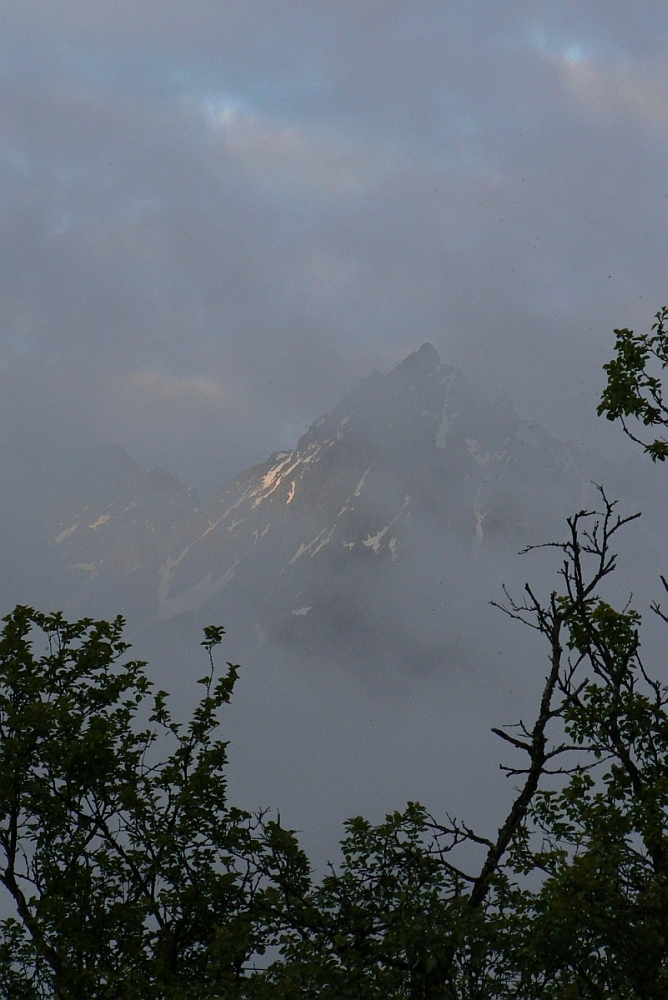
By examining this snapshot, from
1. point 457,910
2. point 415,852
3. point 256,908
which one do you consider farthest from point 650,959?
point 256,908

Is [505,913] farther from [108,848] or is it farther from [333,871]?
[108,848]

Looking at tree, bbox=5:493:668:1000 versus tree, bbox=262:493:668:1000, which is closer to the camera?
tree, bbox=262:493:668:1000

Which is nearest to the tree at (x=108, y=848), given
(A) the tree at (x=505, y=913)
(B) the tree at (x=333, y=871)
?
(B) the tree at (x=333, y=871)

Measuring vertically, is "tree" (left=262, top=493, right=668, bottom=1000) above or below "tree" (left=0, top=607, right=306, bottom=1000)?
below

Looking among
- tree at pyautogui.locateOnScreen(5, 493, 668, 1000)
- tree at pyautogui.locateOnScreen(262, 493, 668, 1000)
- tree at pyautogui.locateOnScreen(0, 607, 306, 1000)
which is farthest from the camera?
tree at pyautogui.locateOnScreen(0, 607, 306, 1000)

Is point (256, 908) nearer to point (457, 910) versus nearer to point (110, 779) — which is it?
point (457, 910)

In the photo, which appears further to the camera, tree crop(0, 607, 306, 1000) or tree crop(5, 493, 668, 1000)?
tree crop(0, 607, 306, 1000)

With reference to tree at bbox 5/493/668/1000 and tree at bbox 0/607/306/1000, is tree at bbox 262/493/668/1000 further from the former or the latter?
tree at bbox 0/607/306/1000

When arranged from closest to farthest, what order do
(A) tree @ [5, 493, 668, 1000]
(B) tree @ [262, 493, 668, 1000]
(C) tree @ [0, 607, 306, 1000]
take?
(B) tree @ [262, 493, 668, 1000] → (A) tree @ [5, 493, 668, 1000] → (C) tree @ [0, 607, 306, 1000]

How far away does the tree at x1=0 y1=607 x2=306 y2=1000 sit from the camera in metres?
15.3

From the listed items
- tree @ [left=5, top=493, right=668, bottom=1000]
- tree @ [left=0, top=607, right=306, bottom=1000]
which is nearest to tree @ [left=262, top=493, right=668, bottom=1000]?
tree @ [left=5, top=493, right=668, bottom=1000]

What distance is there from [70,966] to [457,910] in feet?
24.3

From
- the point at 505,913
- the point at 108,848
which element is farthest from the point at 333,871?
the point at 108,848

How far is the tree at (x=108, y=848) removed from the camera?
15.3 metres
